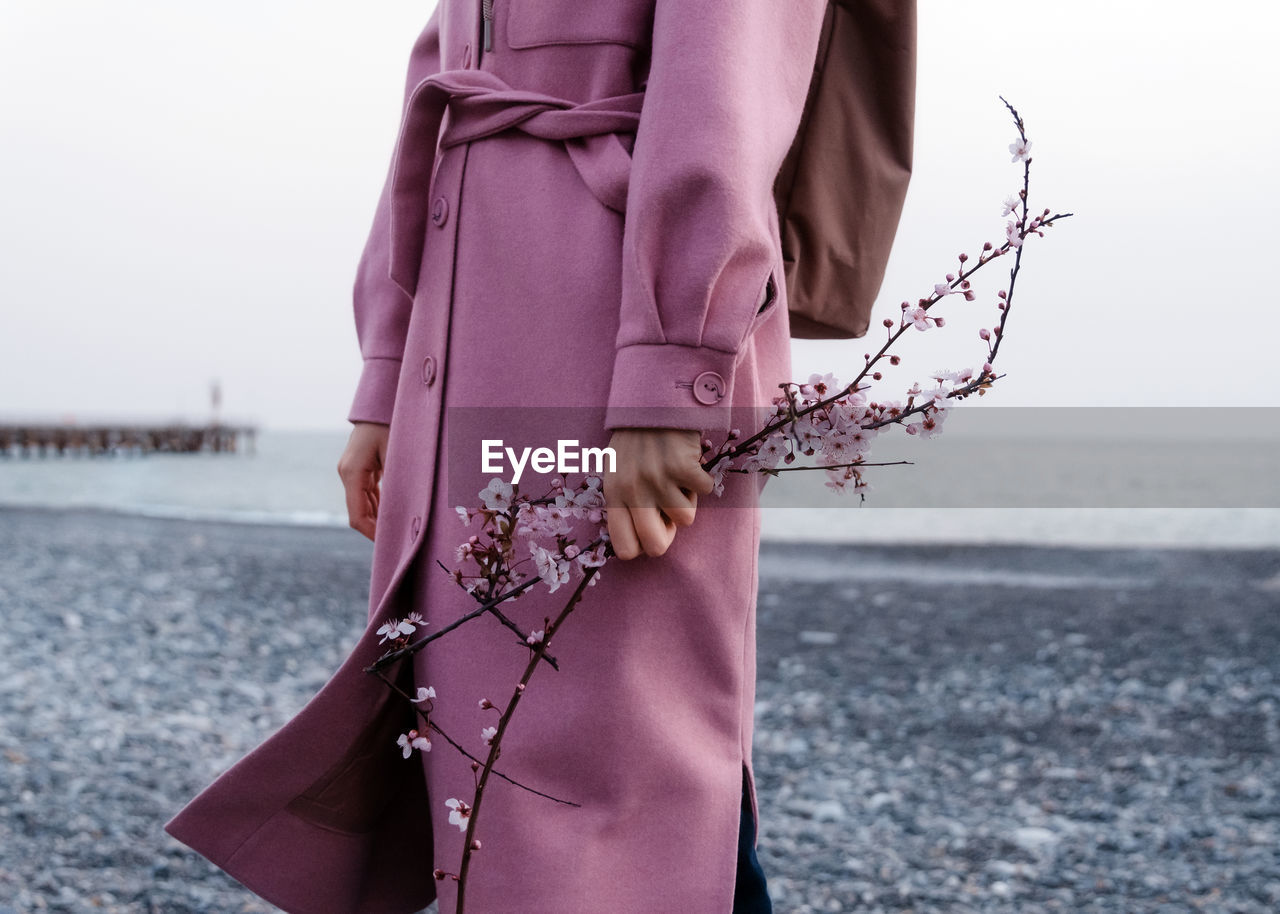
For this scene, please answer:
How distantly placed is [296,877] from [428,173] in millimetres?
997

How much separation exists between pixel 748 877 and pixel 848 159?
1.04 metres

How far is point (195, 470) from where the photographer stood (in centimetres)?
4375

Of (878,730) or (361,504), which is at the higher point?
(361,504)

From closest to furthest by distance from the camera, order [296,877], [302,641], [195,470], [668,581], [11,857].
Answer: [668,581] → [296,877] → [11,857] → [302,641] → [195,470]

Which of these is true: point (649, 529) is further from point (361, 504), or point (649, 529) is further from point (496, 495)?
point (361, 504)

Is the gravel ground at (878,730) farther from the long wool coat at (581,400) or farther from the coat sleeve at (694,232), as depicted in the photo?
the coat sleeve at (694,232)

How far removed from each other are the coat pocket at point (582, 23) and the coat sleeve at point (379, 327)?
1.24ft

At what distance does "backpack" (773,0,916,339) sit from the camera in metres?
1.51

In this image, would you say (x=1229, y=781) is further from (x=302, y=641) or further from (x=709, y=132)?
(x=302, y=641)

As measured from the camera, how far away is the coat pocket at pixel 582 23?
127 centimetres

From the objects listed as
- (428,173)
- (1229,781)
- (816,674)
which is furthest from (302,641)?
(428,173)

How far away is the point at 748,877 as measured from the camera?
1.37 meters

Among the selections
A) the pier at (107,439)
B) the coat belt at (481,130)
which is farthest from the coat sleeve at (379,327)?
the pier at (107,439)

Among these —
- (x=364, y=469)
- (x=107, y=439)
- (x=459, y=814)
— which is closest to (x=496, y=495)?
(x=459, y=814)
